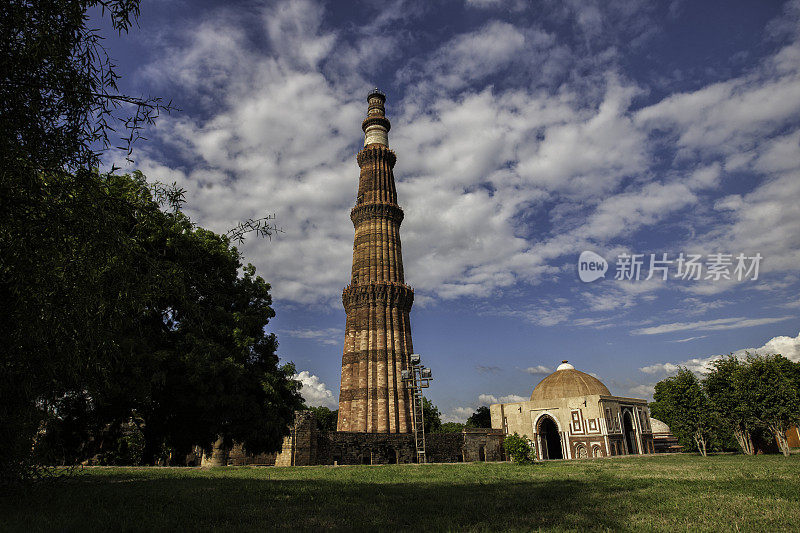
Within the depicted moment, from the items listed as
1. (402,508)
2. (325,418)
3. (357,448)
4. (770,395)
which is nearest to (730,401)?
(770,395)

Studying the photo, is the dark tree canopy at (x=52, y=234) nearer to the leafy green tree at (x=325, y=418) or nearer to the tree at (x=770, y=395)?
the tree at (x=770, y=395)

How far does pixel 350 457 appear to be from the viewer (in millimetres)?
33125

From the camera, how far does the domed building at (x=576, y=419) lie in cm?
4222

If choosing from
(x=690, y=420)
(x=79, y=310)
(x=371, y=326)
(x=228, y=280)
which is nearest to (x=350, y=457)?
(x=371, y=326)

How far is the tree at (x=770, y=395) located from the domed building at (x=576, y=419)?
12034 millimetres

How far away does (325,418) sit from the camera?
2537 inches

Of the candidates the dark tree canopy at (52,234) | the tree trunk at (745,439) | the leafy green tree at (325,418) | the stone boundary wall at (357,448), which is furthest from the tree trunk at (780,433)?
the leafy green tree at (325,418)

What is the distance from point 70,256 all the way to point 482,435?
39.0 m

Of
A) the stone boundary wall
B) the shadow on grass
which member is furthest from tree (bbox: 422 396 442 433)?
the shadow on grass

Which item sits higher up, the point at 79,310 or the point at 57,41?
the point at 57,41

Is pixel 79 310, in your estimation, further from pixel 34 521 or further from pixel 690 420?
pixel 690 420

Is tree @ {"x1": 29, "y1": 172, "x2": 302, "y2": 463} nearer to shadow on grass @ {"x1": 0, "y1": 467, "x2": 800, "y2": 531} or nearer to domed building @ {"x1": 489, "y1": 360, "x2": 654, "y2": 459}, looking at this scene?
shadow on grass @ {"x1": 0, "y1": 467, "x2": 800, "y2": 531}

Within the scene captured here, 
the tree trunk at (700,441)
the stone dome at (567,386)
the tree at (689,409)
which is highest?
the stone dome at (567,386)

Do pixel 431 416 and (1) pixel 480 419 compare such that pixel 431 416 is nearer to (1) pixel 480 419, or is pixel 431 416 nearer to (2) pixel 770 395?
(1) pixel 480 419
